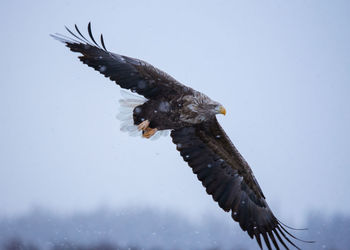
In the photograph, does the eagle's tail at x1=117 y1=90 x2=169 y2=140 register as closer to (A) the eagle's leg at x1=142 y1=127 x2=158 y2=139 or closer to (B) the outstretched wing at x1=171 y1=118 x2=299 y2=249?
(A) the eagle's leg at x1=142 y1=127 x2=158 y2=139

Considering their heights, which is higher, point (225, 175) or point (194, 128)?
point (194, 128)

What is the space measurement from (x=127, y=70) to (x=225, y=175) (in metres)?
1.77

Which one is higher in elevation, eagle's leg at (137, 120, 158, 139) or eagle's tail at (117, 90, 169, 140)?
eagle's tail at (117, 90, 169, 140)

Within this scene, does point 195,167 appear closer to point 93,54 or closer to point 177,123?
point 177,123

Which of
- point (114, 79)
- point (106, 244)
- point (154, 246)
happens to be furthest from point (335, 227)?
point (114, 79)

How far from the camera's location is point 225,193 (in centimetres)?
498

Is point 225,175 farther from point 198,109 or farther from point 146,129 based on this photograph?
point 146,129

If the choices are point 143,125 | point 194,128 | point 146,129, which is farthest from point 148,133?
point 194,128

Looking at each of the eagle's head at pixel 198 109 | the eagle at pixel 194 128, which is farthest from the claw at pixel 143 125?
the eagle's head at pixel 198 109

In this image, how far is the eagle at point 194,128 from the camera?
181 inches

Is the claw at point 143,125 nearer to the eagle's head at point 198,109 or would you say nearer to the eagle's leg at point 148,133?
the eagle's leg at point 148,133

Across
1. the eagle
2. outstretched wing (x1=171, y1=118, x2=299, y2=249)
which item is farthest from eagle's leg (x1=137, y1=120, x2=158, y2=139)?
outstretched wing (x1=171, y1=118, x2=299, y2=249)

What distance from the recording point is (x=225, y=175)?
5.11 meters

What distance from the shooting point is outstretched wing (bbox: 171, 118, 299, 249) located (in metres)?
4.89
